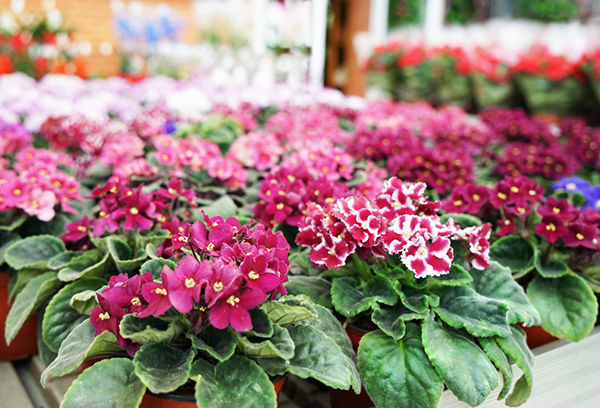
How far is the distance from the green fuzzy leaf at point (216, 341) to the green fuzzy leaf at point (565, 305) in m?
0.87

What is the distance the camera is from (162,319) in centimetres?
90

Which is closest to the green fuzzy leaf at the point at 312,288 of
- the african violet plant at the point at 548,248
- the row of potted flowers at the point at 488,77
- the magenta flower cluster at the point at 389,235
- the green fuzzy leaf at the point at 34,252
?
the magenta flower cluster at the point at 389,235

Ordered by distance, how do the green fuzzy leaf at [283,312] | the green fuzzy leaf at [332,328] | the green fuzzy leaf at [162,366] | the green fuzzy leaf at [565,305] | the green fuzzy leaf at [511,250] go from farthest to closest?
the green fuzzy leaf at [511,250]
the green fuzzy leaf at [565,305]
the green fuzzy leaf at [332,328]
the green fuzzy leaf at [283,312]
the green fuzzy leaf at [162,366]

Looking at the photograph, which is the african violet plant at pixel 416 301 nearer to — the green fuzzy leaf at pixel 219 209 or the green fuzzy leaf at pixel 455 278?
the green fuzzy leaf at pixel 455 278

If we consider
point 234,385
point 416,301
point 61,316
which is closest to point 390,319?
point 416,301

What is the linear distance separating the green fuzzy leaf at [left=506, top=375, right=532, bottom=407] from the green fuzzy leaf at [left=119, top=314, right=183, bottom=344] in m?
0.78

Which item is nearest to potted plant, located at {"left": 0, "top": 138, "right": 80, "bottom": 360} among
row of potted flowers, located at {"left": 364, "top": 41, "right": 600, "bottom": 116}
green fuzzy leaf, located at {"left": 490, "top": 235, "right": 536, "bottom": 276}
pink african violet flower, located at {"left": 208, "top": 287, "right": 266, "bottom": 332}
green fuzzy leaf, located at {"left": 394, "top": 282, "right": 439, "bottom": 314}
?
pink african violet flower, located at {"left": 208, "top": 287, "right": 266, "bottom": 332}

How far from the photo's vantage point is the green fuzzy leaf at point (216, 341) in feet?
2.74

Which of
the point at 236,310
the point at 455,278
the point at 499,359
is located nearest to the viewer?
the point at 236,310

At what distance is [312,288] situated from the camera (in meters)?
1.20

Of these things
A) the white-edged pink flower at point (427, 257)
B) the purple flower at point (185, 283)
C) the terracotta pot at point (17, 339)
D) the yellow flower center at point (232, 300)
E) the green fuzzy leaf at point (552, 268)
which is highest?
the purple flower at point (185, 283)

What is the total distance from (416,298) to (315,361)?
0.33 meters

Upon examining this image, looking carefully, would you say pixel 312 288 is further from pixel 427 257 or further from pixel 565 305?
pixel 565 305

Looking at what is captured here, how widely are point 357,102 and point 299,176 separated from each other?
3.24m
